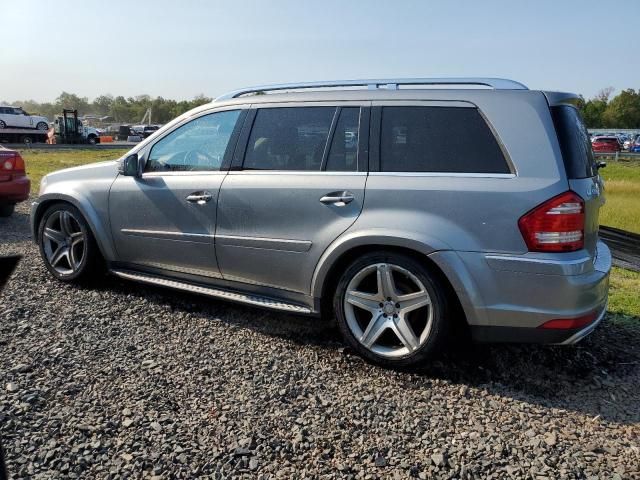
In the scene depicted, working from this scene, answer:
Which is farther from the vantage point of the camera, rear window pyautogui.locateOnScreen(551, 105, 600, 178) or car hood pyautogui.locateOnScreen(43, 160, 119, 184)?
car hood pyautogui.locateOnScreen(43, 160, 119, 184)

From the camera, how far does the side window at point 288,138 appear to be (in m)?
Result: 3.79

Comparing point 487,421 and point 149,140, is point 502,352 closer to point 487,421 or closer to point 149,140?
point 487,421

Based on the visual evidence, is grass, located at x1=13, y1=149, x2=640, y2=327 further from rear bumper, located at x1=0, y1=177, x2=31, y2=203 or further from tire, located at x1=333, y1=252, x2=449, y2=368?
rear bumper, located at x1=0, y1=177, x2=31, y2=203

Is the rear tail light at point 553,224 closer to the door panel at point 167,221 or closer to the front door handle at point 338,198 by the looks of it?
the front door handle at point 338,198

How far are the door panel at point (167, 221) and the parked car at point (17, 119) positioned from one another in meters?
38.9

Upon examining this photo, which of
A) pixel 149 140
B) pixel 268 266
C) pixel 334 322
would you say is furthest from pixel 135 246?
pixel 334 322

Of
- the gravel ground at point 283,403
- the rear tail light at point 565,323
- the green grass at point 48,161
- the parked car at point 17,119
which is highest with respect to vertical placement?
the parked car at point 17,119

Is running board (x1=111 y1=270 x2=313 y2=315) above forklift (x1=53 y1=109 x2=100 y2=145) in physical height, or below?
below

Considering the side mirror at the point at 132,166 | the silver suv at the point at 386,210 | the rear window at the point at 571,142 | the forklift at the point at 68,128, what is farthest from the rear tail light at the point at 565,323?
the forklift at the point at 68,128

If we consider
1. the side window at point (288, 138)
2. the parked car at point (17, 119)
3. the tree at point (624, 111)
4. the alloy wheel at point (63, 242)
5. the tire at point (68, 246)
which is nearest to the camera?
the side window at point (288, 138)

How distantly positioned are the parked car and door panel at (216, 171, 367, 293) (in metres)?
39.9

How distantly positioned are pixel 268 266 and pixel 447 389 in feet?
4.82

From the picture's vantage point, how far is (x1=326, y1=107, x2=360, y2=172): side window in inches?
143

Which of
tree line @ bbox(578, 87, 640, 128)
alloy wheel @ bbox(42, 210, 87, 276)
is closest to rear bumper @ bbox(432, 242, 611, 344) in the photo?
alloy wheel @ bbox(42, 210, 87, 276)
